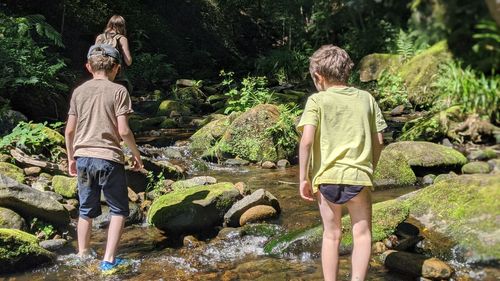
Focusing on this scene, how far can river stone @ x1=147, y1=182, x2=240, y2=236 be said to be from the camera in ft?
16.9

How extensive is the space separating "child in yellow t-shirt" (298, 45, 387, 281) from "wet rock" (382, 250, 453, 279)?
694 mm

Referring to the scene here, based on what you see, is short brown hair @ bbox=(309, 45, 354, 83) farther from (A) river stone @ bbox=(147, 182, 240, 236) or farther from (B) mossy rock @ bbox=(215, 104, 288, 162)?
(B) mossy rock @ bbox=(215, 104, 288, 162)

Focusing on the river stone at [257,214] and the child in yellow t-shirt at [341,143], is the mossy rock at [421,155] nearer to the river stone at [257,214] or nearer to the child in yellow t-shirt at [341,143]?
the river stone at [257,214]

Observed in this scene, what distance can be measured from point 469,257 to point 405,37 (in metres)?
2.85

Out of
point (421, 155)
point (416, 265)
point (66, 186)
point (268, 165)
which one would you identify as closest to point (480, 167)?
point (416, 265)

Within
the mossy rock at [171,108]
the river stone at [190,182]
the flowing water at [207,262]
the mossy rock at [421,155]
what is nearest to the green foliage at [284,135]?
the mossy rock at [421,155]

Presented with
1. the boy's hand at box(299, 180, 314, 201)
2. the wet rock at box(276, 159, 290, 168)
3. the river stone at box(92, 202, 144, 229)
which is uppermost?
the boy's hand at box(299, 180, 314, 201)

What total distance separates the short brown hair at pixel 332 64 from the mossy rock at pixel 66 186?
12.8ft

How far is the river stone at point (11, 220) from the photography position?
4.81m

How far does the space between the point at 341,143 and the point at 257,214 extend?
2.51m

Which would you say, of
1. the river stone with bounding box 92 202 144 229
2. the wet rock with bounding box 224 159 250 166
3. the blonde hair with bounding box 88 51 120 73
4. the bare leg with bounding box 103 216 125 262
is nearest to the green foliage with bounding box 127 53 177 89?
the wet rock with bounding box 224 159 250 166

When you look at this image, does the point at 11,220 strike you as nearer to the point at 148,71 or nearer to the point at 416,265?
the point at 416,265

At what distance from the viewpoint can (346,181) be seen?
3.00m

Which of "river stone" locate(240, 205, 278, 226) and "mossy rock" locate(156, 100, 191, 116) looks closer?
"river stone" locate(240, 205, 278, 226)
